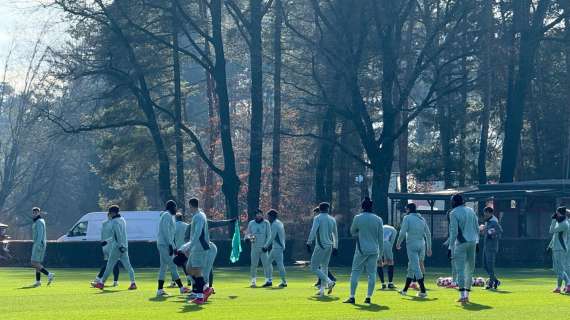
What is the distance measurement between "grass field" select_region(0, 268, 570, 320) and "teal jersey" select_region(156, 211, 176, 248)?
1188 millimetres

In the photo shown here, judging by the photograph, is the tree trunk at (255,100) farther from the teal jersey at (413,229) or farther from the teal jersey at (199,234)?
the teal jersey at (199,234)

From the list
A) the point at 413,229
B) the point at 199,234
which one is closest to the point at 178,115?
the point at 413,229

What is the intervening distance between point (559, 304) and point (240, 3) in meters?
38.2

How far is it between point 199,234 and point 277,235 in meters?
7.58

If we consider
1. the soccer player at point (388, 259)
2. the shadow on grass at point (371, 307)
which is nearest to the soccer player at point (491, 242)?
the soccer player at point (388, 259)

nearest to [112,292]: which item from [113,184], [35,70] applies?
[113,184]

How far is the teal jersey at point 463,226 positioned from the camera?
2317cm

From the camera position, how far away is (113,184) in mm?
66500

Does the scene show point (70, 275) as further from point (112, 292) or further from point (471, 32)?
point (471, 32)

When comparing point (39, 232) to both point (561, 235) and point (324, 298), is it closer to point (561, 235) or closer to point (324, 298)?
point (324, 298)

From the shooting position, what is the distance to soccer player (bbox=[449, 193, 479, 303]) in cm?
2312

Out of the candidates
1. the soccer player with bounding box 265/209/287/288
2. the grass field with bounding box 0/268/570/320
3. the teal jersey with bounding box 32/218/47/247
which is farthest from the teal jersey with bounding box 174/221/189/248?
the teal jersey with bounding box 32/218/47/247

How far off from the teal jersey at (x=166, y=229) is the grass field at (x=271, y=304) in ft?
3.90

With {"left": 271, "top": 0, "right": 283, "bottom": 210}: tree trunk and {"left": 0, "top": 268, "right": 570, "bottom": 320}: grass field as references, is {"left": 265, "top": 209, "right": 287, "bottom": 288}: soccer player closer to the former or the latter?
{"left": 0, "top": 268, "right": 570, "bottom": 320}: grass field
